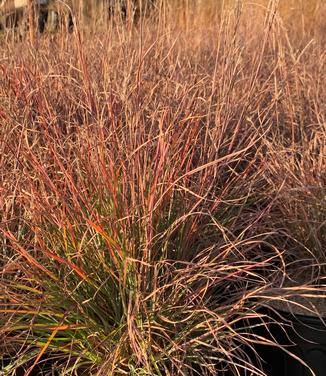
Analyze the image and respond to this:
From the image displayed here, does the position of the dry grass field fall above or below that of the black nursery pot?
above

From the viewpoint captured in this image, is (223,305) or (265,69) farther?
(265,69)

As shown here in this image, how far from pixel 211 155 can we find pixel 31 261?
1.50 ft

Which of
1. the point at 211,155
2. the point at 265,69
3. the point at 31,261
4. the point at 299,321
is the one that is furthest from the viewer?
the point at 265,69

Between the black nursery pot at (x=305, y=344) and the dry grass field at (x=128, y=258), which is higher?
the dry grass field at (x=128, y=258)

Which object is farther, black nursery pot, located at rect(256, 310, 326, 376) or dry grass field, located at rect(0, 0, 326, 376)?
black nursery pot, located at rect(256, 310, 326, 376)

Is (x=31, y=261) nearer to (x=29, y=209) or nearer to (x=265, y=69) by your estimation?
(x=29, y=209)

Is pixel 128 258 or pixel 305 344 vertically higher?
pixel 128 258

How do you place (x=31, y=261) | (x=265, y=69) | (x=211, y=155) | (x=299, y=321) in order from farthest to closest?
(x=265, y=69), (x=211, y=155), (x=299, y=321), (x=31, y=261)

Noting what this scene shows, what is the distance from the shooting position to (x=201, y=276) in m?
1.21

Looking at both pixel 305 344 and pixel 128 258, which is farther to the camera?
pixel 305 344

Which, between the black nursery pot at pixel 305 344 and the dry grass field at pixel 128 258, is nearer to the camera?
the dry grass field at pixel 128 258

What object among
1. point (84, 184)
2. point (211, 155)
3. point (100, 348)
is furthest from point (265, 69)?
point (100, 348)

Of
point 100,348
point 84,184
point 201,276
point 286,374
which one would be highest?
point 84,184

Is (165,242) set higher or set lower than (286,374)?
higher
